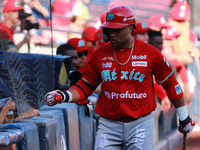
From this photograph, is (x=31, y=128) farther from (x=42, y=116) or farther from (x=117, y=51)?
(x=117, y=51)

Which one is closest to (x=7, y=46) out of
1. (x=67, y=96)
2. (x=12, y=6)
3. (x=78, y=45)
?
(x=67, y=96)

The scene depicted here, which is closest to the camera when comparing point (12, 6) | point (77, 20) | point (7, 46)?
point (7, 46)

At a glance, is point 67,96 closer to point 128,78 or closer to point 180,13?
point 128,78

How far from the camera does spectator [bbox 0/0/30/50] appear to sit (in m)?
3.96

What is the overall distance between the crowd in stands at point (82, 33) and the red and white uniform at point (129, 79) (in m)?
0.67

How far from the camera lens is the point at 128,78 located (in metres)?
3.84

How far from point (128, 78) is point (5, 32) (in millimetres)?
1208

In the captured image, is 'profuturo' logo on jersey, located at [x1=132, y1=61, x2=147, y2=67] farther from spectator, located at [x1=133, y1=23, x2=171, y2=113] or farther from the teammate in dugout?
spectator, located at [x1=133, y1=23, x2=171, y2=113]

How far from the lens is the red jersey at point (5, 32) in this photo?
380cm

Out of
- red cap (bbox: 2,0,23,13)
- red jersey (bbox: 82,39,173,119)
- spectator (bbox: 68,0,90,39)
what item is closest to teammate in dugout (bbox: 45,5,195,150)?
red jersey (bbox: 82,39,173,119)

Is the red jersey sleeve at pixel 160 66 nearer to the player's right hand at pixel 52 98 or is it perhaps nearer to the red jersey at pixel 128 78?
the red jersey at pixel 128 78

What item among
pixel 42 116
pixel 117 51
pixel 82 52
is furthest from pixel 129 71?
pixel 82 52

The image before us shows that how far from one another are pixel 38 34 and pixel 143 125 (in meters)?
1.81

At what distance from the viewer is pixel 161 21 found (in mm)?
9430
